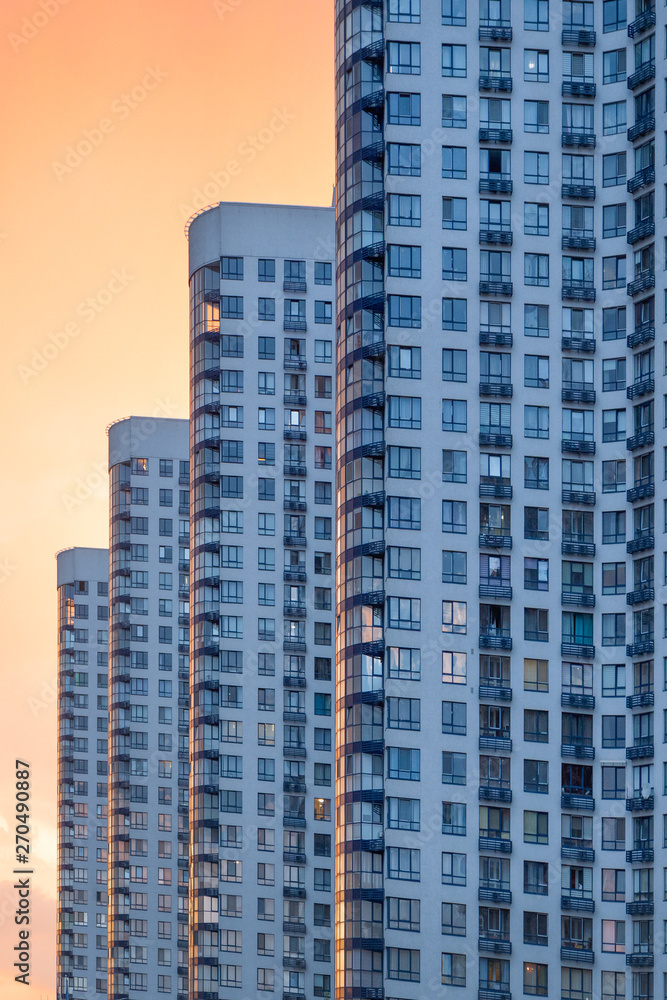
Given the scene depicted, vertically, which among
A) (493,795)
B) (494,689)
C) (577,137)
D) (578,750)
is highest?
(577,137)

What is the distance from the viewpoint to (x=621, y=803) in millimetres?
98375

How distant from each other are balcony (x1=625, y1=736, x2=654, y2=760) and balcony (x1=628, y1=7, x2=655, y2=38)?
39.8 m

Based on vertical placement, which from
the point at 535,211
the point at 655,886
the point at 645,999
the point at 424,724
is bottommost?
the point at 645,999

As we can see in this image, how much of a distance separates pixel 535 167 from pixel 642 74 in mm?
7959

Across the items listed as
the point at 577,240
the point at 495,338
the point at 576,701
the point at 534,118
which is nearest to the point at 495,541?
the point at 576,701

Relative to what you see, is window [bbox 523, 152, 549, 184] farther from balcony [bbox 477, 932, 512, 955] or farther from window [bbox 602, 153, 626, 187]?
balcony [bbox 477, 932, 512, 955]

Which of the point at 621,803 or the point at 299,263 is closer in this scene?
the point at 621,803

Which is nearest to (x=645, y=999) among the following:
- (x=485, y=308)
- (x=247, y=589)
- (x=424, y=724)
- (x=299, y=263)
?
(x=424, y=724)

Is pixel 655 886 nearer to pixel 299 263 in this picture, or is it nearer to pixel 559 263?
pixel 559 263

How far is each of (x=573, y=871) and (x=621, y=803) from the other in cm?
447

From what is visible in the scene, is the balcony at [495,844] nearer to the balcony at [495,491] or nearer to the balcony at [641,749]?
the balcony at [641,749]

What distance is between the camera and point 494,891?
96.9 meters

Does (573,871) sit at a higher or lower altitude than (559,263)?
lower

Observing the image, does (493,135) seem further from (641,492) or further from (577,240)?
(641,492)
